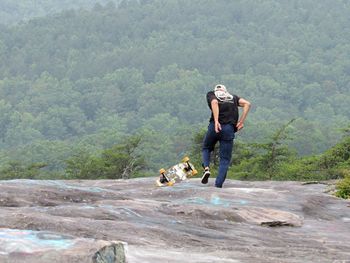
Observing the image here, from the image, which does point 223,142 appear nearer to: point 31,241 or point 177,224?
point 177,224

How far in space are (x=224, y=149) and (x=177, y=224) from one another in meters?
3.81

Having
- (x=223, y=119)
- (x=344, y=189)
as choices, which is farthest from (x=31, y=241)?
(x=344, y=189)

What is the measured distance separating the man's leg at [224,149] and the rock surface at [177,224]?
1.86ft

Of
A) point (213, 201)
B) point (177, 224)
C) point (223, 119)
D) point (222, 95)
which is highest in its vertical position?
point (222, 95)

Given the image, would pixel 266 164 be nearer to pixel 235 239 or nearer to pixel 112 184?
pixel 112 184

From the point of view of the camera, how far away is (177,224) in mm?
7879

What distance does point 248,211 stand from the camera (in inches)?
356

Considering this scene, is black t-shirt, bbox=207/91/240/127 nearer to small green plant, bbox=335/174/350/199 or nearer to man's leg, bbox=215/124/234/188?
man's leg, bbox=215/124/234/188

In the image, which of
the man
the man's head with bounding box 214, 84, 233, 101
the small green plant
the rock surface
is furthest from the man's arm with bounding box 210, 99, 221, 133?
the small green plant

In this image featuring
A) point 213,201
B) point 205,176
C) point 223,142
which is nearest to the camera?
point 213,201

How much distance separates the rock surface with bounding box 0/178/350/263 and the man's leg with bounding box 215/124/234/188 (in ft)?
1.86

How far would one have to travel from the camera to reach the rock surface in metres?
6.21

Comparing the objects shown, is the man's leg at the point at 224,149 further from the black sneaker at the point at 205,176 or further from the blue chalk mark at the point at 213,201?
the blue chalk mark at the point at 213,201

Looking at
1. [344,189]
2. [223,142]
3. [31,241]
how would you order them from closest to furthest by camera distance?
[31,241] → [223,142] → [344,189]
